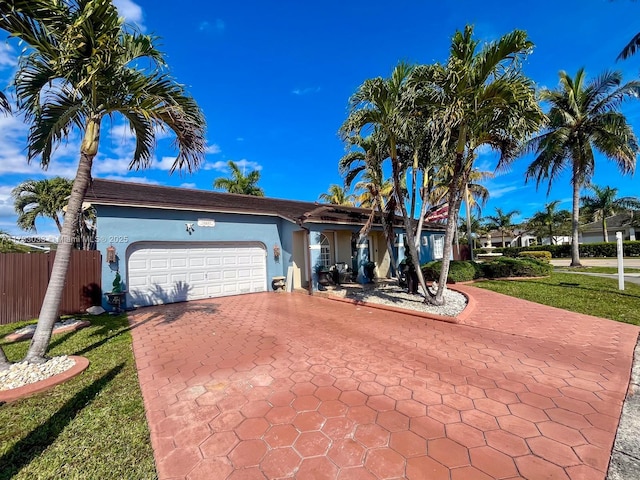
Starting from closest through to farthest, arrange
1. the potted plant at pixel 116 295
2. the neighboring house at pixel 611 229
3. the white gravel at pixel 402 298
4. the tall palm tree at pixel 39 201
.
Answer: the white gravel at pixel 402 298 → the potted plant at pixel 116 295 → the tall palm tree at pixel 39 201 → the neighboring house at pixel 611 229

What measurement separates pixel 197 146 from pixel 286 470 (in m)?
6.07

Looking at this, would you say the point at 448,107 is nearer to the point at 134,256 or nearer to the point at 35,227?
the point at 134,256

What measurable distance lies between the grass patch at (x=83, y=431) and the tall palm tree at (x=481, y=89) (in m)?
7.80

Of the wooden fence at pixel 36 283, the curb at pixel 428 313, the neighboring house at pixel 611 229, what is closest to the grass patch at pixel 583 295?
the curb at pixel 428 313

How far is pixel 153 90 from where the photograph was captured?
518cm

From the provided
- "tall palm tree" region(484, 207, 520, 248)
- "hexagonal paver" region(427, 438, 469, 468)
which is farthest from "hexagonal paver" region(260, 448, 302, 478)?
"tall palm tree" region(484, 207, 520, 248)

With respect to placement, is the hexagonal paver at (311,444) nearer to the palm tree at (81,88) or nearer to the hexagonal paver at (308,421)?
the hexagonal paver at (308,421)

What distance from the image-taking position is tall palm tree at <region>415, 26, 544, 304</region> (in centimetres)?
620

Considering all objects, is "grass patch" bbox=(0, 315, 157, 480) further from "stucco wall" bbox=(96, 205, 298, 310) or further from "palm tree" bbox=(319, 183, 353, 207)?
"palm tree" bbox=(319, 183, 353, 207)

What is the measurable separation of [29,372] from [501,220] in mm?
55663

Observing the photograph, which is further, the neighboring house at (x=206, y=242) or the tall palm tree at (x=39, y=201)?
the tall palm tree at (x=39, y=201)

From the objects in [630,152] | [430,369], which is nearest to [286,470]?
[430,369]

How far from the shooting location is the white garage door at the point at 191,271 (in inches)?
382

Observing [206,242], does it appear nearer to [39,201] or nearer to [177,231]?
[177,231]
